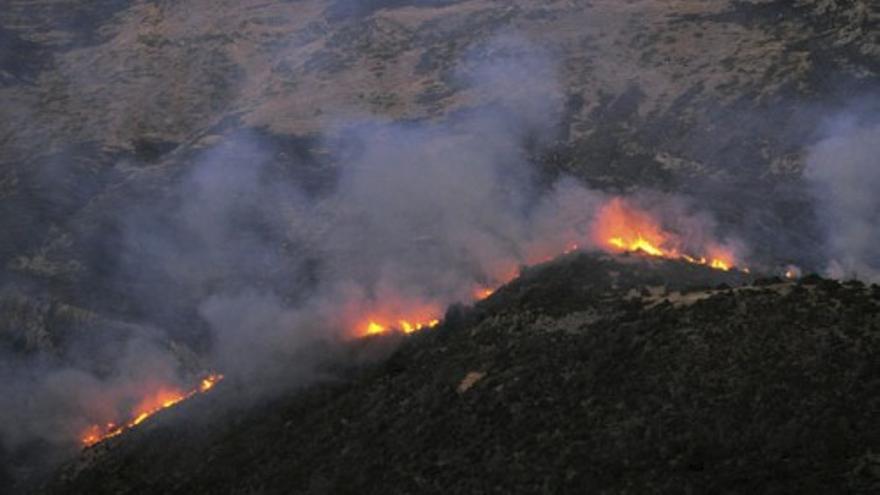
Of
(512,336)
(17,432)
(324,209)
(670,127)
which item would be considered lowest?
(17,432)

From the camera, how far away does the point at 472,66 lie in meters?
79.9

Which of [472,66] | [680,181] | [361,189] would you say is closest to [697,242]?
[680,181]

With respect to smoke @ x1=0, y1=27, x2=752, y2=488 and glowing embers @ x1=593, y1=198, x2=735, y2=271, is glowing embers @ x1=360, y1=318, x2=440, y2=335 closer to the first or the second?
smoke @ x1=0, y1=27, x2=752, y2=488

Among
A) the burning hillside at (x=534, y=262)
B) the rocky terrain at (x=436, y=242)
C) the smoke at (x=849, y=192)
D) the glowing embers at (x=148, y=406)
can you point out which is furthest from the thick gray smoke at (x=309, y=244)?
the smoke at (x=849, y=192)

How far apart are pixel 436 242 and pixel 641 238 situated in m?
16.1

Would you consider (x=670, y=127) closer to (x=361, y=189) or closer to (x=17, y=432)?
(x=361, y=189)

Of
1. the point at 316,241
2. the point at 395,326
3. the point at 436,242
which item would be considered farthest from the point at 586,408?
the point at 316,241

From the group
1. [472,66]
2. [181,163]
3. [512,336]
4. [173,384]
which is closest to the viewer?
[512,336]

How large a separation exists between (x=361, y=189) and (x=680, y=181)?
24.2m

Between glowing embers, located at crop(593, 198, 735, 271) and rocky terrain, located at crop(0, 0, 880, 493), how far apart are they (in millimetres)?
2990

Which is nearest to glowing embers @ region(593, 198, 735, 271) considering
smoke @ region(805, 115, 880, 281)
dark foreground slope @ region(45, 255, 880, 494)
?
dark foreground slope @ region(45, 255, 880, 494)

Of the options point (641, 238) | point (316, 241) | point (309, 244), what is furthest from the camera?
point (316, 241)

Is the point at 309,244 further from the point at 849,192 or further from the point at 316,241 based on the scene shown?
the point at 849,192

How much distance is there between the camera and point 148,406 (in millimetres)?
57000
